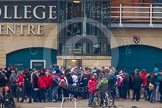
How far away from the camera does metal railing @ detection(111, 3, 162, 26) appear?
161 ft

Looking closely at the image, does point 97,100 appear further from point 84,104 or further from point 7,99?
point 7,99

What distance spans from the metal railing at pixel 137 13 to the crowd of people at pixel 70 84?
783 centimetres

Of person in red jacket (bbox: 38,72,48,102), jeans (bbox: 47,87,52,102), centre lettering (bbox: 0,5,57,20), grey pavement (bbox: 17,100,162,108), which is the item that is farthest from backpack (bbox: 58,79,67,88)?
centre lettering (bbox: 0,5,57,20)

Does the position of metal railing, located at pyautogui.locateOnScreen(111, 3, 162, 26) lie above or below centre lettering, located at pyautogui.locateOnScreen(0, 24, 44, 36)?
above

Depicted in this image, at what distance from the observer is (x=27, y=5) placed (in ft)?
161

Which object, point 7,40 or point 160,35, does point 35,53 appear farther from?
point 160,35

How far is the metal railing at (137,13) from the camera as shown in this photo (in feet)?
161

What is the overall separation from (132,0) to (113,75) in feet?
33.6

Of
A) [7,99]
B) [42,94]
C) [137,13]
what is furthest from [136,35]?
[7,99]

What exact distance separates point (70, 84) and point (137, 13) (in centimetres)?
1024

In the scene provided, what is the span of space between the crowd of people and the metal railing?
7831 millimetres

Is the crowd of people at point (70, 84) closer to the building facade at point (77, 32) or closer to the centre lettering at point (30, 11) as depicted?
the building facade at point (77, 32)

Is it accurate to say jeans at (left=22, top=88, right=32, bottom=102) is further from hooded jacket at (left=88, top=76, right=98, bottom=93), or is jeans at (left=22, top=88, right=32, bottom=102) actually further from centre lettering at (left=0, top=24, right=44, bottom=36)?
centre lettering at (left=0, top=24, right=44, bottom=36)

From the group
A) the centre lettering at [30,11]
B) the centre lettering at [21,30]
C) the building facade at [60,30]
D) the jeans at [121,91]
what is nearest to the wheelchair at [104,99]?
the jeans at [121,91]
